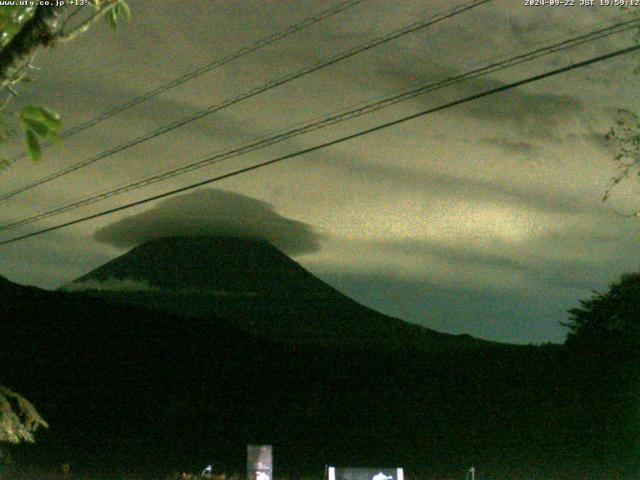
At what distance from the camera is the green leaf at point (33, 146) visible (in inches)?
104

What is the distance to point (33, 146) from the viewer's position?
2660 mm

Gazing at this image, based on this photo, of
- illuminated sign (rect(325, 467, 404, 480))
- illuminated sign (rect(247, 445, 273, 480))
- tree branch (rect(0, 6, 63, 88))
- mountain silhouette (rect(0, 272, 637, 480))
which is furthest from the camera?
mountain silhouette (rect(0, 272, 637, 480))

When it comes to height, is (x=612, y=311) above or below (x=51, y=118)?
above

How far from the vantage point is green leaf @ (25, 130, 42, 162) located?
2.64 m

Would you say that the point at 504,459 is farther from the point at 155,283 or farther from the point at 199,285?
the point at 199,285

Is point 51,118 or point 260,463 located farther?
point 260,463

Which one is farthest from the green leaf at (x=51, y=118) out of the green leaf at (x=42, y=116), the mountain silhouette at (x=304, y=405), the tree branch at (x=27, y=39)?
the mountain silhouette at (x=304, y=405)

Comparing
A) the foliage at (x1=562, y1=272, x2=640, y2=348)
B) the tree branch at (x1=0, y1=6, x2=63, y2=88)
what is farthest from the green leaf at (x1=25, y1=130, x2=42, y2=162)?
the foliage at (x1=562, y1=272, x2=640, y2=348)

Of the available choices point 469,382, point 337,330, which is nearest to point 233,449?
point 469,382

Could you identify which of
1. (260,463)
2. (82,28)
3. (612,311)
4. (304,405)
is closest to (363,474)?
(260,463)

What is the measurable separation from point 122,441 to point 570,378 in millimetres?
13098

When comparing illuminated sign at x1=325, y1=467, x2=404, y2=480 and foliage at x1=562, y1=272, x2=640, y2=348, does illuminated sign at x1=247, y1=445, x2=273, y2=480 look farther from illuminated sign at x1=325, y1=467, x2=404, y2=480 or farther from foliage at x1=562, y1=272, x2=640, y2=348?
foliage at x1=562, y1=272, x2=640, y2=348

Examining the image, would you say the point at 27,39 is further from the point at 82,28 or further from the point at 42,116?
the point at 42,116

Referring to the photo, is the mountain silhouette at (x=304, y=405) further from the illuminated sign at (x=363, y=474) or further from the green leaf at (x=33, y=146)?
the green leaf at (x=33, y=146)
